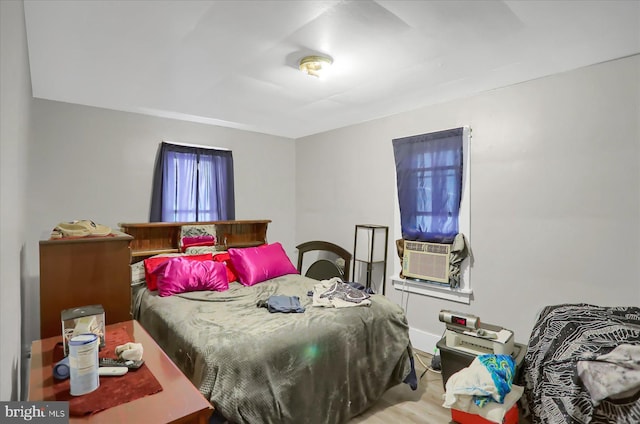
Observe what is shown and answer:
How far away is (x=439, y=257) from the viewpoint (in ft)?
10.6

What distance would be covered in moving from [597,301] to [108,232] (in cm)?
348

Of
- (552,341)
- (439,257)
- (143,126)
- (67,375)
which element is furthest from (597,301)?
(143,126)

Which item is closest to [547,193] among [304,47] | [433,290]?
[433,290]

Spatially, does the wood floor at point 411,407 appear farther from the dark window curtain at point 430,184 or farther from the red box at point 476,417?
the dark window curtain at point 430,184

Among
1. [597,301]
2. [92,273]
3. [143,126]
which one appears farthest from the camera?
[143,126]

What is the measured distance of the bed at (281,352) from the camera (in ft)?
5.67

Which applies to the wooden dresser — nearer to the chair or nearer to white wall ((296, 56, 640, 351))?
the chair

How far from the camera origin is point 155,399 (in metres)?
1.12

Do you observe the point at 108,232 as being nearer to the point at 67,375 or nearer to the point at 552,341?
the point at 67,375

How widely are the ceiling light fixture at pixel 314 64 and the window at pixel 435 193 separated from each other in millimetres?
1486

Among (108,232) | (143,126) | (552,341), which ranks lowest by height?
→ (552,341)

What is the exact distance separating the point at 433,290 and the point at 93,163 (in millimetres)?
3657

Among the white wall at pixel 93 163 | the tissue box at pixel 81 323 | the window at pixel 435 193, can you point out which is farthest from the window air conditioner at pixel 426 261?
the tissue box at pixel 81 323

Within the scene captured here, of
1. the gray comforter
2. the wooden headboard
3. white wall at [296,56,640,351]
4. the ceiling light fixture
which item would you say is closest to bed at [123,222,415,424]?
the gray comforter
